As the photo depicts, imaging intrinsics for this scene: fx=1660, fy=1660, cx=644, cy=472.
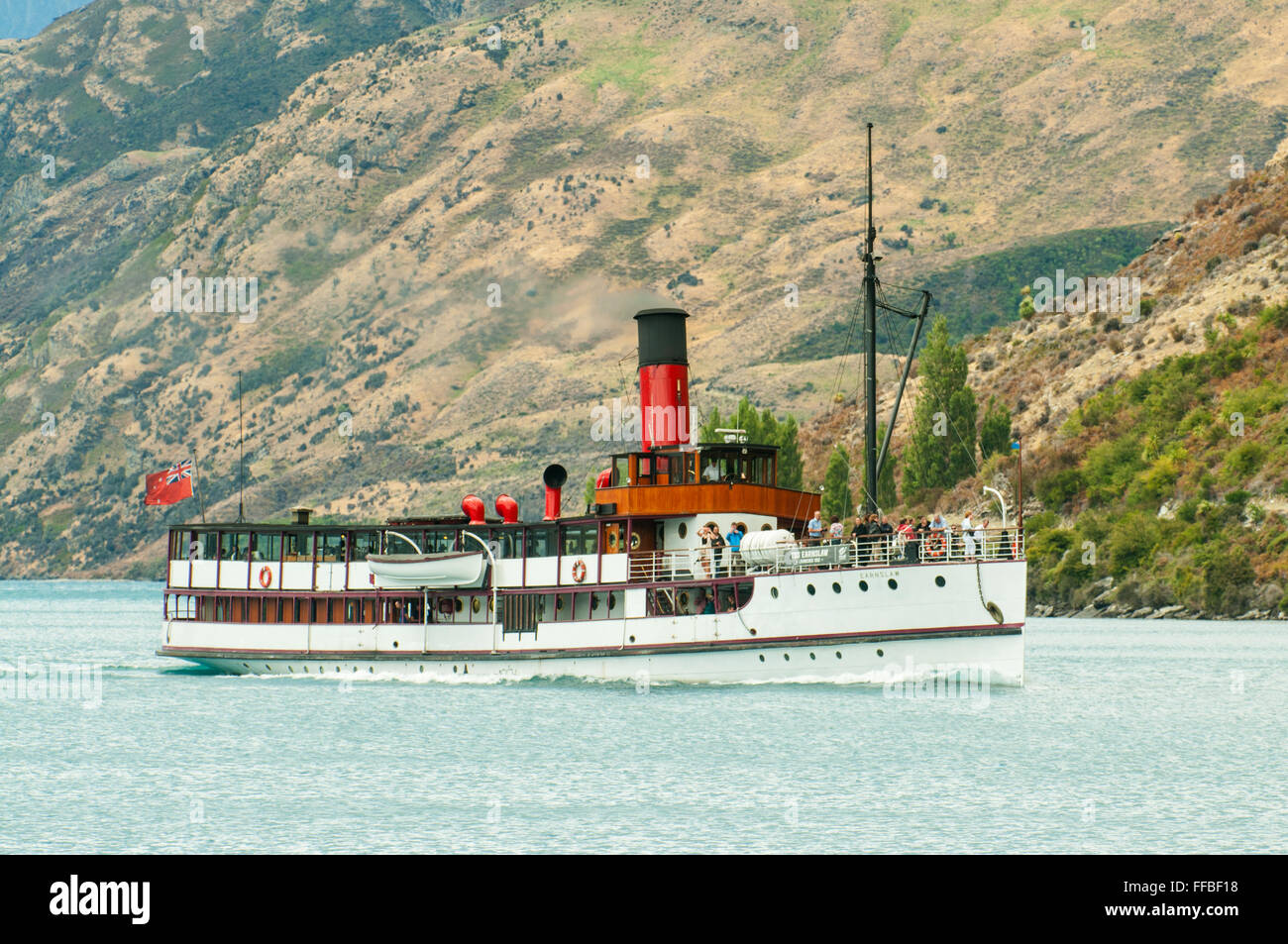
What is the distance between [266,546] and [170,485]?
4.35 meters

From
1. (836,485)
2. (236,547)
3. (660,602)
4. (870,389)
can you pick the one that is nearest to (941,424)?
(836,485)

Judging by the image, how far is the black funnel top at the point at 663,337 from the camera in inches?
2296

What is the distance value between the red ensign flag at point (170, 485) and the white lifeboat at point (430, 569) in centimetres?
700

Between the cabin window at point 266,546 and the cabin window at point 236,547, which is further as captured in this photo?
the cabin window at point 236,547

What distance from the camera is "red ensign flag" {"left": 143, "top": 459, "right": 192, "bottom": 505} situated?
57.7 meters

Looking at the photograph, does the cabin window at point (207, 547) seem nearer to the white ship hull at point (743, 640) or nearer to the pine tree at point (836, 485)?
the white ship hull at point (743, 640)

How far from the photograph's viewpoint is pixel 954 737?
1767 inches

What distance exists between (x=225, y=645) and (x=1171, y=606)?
64106mm

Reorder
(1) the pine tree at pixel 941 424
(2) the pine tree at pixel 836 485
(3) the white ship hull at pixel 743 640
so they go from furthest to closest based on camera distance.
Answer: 1. (2) the pine tree at pixel 836 485
2. (1) the pine tree at pixel 941 424
3. (3) the white ship hull at pixel 743 640

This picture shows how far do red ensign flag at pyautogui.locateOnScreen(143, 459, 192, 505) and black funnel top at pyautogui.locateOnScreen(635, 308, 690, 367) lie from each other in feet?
54.3

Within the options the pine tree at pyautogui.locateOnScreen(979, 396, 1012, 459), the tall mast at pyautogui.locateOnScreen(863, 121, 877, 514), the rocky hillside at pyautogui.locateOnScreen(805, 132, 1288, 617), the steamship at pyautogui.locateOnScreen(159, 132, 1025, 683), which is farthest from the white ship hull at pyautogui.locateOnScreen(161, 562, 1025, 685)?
the pine tree at pyautogui.locateOnScreen(979, 396, 1012, 459)

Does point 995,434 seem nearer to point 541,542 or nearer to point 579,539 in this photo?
point 541,542

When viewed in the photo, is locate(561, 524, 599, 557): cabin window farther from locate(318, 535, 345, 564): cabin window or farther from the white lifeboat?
locate(318, 535, 345, 564): cabin window

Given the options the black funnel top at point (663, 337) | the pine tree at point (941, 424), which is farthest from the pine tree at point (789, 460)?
the black funnel top at point (663, 337)
